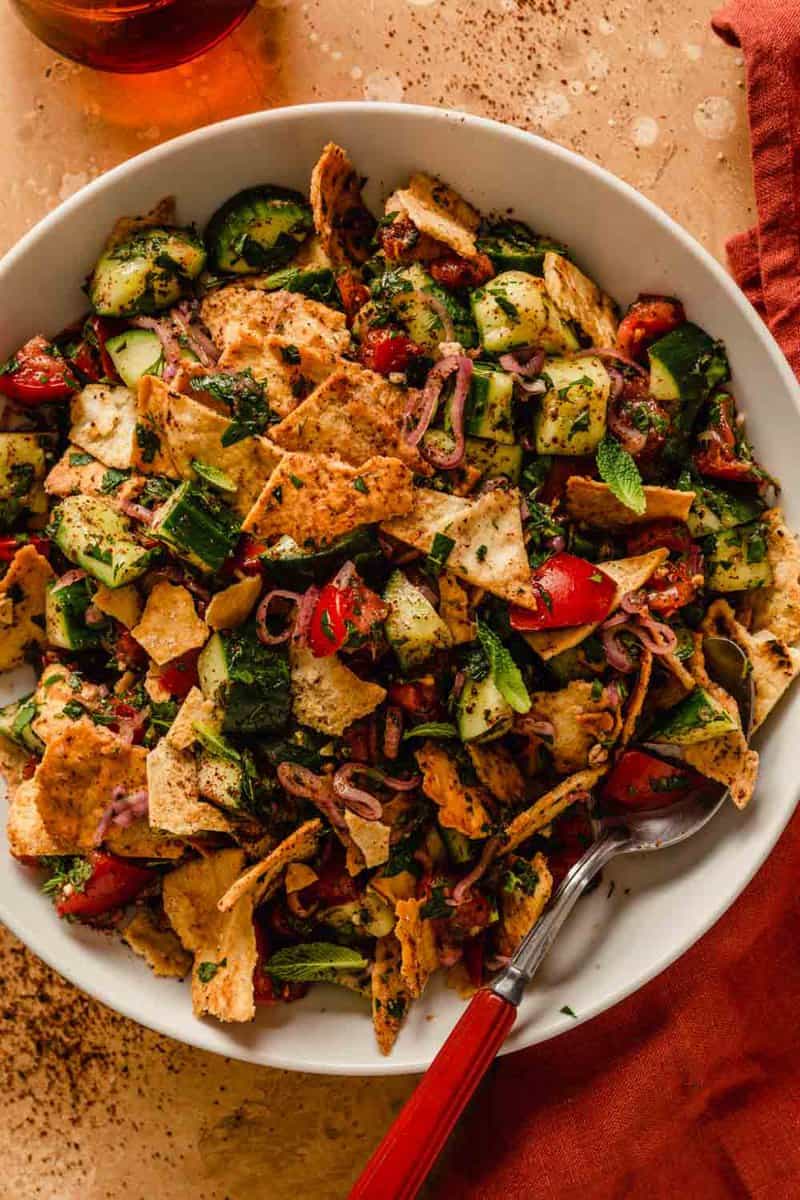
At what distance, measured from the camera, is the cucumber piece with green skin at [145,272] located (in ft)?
10.5

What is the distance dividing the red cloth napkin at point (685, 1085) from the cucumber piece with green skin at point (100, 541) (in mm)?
2185

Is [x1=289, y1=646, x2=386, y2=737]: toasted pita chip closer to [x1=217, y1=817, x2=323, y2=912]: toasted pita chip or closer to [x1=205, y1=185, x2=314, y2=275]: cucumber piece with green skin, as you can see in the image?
[x1=217, y1=817, x2=323, y2=912]: toasted pita chip

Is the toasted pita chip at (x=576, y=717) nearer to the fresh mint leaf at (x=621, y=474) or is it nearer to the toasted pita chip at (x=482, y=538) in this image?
the toasted pita chip at (x=482, y=538)

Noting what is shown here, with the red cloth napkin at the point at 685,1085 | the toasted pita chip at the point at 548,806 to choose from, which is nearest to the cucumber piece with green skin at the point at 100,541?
the toasted pita chip at the point at 548,806

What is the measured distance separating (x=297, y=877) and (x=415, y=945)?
388 mm

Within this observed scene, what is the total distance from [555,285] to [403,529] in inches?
34.2

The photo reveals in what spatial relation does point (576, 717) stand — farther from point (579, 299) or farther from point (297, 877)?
point (579, 299)

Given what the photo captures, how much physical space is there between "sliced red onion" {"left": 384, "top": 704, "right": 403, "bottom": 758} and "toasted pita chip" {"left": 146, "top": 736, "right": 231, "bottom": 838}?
1.66 feet

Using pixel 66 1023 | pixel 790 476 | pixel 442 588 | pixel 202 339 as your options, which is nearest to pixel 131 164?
pixel 202 339

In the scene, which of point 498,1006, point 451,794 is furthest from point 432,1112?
point 451,794

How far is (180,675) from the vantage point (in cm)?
311

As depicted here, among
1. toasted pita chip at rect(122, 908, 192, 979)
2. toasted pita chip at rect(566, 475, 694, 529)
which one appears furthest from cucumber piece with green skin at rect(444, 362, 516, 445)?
toasted pita chip at rect(122, 908, 192, 979)

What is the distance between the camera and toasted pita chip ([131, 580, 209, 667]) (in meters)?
2.99

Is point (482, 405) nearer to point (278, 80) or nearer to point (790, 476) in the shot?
point (790, 476)
